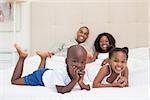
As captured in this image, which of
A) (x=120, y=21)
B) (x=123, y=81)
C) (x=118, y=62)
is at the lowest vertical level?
(x=123, y=81)

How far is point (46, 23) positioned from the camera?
2.91 metres

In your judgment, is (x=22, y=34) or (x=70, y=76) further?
(x=22, y=34)

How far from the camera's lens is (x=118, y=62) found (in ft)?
5.71

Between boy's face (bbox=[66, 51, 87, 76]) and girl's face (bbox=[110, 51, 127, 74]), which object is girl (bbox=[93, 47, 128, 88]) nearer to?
girl's face (bbox=[110, 51, 127, 74])

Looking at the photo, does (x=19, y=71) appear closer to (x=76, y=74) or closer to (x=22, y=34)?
(x=76, y=74)

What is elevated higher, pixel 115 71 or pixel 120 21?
pixel 120 21

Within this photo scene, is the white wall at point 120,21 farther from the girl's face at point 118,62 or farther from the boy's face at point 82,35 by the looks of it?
the girl's face at point 118,62

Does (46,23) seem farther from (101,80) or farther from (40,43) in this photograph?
(101,80)

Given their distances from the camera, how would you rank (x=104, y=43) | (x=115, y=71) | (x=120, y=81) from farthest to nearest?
1. (x=104, y=43)
2. (x=115, y=71)
3. (x=120, y=81)

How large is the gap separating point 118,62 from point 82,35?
1.08 m

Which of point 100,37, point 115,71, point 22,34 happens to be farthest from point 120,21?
point 115,71

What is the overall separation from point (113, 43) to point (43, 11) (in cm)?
78

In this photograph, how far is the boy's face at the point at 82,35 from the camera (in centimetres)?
278

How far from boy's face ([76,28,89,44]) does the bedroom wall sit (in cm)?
9
